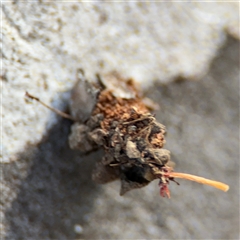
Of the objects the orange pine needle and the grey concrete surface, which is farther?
the grey concrete surface

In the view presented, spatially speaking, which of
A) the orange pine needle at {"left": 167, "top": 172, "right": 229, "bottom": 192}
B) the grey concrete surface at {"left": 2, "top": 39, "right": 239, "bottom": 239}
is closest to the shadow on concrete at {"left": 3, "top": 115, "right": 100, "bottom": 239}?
the grey concrete surface at {"left": 2, "top": 39, "right": 239, "bottom": 239}

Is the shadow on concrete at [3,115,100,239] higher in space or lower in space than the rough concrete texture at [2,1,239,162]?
lower

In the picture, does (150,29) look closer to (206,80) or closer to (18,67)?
(206,80)

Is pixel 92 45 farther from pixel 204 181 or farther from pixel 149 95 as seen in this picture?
pixel 204 181

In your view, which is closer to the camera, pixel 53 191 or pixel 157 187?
pixel 53 191

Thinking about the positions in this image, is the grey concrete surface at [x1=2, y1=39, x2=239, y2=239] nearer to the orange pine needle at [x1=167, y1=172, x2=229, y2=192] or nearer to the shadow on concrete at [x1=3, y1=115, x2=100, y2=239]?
the shadow on concrete at [x1=3, y1=115, x2=100, y2=239]

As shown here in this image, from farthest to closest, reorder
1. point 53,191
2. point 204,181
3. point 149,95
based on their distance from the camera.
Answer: point 149,95 < point 53,191 < point 204,181

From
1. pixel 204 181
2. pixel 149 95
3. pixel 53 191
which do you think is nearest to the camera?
pixel 204 181

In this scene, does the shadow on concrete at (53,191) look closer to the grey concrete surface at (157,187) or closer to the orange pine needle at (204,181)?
the grey concrete surface at (157,187)

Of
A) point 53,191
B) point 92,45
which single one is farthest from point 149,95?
point 53,191
